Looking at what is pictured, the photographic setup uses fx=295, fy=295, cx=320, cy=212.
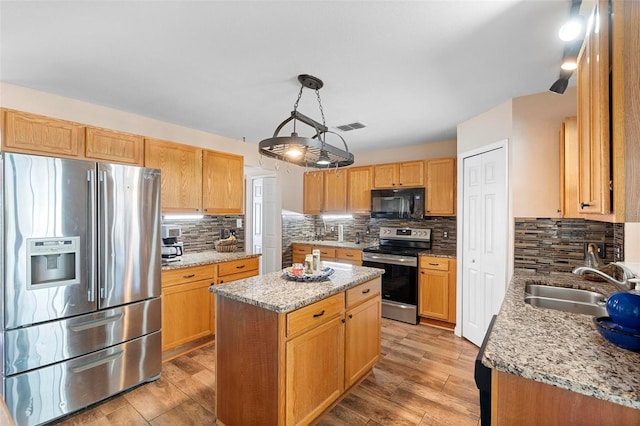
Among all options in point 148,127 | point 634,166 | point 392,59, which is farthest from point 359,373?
point 148,127

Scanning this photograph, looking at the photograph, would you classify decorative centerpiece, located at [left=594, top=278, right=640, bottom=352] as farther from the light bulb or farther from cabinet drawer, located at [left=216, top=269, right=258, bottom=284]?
cabinet drawer, located at [left=216, top=269, right=258, bottom=284]

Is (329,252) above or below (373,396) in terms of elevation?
above

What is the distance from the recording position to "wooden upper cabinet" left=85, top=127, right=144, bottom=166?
2578mm

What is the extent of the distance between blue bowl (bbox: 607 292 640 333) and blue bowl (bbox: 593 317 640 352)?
27 millimetres

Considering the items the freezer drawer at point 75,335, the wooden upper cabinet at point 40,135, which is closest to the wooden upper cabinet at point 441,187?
the freezer drawer at point 75,335

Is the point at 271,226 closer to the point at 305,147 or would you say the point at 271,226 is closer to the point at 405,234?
the point at 405,234

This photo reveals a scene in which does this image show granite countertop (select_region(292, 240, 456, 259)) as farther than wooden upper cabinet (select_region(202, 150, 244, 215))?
Yes

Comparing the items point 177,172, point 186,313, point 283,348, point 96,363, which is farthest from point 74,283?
point 283,348

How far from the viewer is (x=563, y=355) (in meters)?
1.11

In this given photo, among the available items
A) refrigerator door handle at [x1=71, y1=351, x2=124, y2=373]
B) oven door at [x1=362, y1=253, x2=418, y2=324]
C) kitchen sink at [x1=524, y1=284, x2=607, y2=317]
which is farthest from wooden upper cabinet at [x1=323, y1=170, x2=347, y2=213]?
refrigerator door handle at [x1=71, y1=351, x2=124, y2=373]

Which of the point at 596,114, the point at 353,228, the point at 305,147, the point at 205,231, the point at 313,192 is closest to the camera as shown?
the point at 596,114

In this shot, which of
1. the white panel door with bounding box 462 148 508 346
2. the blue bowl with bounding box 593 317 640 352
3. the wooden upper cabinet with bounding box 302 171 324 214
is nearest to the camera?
the blue bowl with bounding box 593 317 640 352

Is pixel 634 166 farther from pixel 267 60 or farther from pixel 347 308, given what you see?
pixel 267 60

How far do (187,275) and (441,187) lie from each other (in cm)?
330
